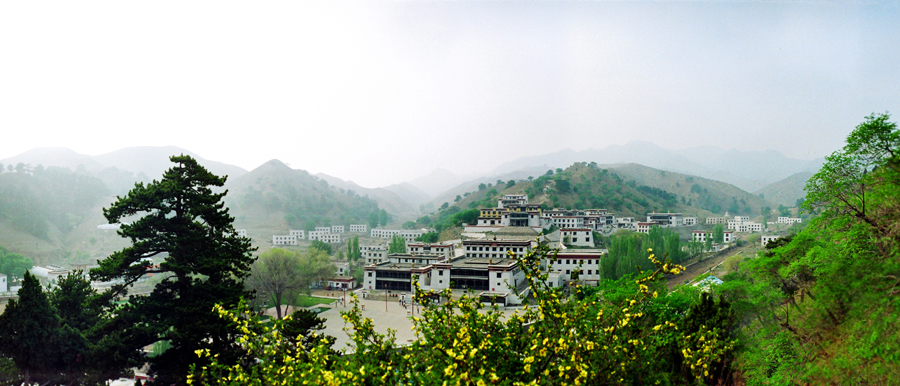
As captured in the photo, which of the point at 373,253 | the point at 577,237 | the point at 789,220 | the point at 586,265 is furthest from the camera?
the point at 789,220

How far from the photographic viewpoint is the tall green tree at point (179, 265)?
9.80 metres

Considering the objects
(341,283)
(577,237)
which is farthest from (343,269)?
(577,237)

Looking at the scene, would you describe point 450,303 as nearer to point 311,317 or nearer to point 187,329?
point 311,317

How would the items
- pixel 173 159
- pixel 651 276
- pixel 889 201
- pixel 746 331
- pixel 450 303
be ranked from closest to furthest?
pixel 651 276 → pixel 450 303 → pixel 889 201 → pixel 746 331 → pixel 173 159

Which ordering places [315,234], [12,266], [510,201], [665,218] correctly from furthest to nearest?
[315,234] < [665,218] < [510,201] < [12,266]

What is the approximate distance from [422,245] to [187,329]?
26.5m

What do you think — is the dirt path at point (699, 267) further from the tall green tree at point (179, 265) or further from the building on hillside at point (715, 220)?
the tall green tree at point (179, 265)

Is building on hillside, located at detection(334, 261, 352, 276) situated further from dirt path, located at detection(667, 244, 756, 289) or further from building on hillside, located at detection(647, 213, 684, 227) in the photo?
building on hillside, located at detection(647, 213, 684, 227)

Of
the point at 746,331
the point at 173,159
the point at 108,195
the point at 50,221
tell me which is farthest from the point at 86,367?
the point at 108,195

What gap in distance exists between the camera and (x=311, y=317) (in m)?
9.41

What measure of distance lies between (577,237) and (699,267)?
9.75 metres

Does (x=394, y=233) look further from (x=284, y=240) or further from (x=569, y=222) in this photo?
(x=569, y=222)

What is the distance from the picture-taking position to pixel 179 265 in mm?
10430

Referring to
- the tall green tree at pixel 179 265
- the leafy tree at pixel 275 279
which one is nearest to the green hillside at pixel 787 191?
the leafy tree at pixel 275 279
